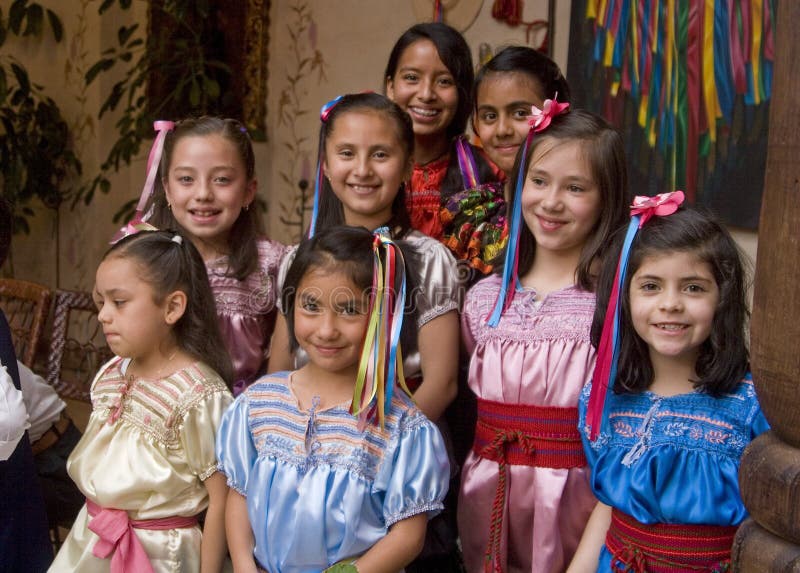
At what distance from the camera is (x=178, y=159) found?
2332 millimetres

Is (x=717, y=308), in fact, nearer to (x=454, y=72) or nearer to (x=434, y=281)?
(x=434, y=281)

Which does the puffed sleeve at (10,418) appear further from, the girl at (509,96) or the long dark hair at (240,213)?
A: the girl at (509,96)

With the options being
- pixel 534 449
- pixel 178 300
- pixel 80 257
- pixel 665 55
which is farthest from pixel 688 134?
pixel 80 257

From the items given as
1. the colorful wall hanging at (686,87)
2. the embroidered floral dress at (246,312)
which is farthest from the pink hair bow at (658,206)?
the colorful wall hanging at (686,87)

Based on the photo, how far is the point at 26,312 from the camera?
112 inches

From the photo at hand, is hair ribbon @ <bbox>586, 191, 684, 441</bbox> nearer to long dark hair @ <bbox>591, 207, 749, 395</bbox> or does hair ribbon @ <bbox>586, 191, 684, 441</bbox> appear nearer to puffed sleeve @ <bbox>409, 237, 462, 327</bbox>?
long dark hair @ <bbox>591, 207, 749, 395</bbox>

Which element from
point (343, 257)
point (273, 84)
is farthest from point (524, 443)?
point (273, 84)

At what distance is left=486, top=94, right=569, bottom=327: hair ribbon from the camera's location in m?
2.00

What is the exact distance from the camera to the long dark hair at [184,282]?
201 centimetres

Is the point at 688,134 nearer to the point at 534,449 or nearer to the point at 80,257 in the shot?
the point at 534,449

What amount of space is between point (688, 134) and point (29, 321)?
2009 millimetres

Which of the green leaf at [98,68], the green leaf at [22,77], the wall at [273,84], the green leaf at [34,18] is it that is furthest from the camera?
the green leaf at [34,18]

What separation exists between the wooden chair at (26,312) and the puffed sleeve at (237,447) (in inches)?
40.9

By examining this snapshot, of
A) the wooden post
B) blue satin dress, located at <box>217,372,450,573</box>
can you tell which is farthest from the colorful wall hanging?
the wooden post
